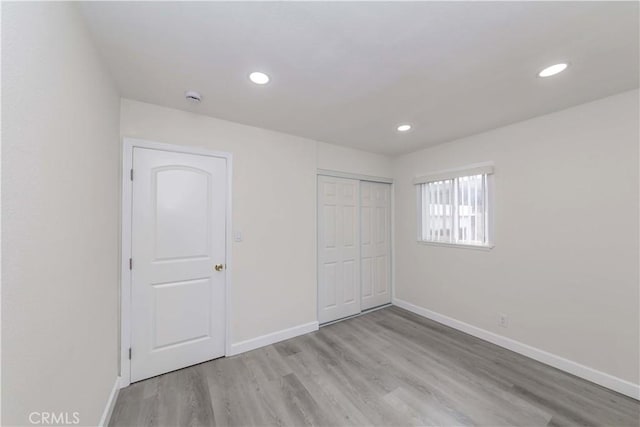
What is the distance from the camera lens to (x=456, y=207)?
3129mm

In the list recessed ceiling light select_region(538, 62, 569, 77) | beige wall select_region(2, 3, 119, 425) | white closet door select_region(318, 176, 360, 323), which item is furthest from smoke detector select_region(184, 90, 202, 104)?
recessed ceiling light select_region(538, 62, 569, 77)

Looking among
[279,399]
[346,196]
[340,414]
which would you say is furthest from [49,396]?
[346,196]

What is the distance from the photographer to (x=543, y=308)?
235 centimetres

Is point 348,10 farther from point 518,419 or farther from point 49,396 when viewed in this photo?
point 518,419

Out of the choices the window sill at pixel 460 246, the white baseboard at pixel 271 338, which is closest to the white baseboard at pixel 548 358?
the window sill at pixel 460 246

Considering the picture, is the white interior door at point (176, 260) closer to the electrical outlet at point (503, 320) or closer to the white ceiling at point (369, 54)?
the white ceiling at point (369, 54)

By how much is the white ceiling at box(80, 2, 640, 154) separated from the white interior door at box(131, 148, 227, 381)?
0.64 metres

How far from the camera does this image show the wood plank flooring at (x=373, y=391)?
168 centimetres

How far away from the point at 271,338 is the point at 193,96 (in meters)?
2.55

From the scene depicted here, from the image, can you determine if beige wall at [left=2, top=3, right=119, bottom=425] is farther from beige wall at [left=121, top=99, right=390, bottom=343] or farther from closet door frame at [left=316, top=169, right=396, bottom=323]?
closet door frame at [left=316, top=169, right=396, bottom=323]

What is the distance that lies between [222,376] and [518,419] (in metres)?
2.33

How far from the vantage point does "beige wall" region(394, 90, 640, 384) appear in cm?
193

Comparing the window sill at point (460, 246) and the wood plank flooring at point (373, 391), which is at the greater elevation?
the window sill at point (460, 246)

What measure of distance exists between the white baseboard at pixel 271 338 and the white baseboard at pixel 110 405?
0.87 m
